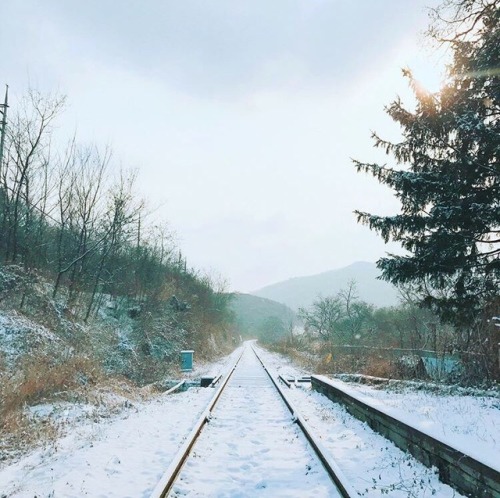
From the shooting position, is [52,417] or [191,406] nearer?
[52,417]

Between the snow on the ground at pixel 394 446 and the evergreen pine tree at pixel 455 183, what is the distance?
10.8ft

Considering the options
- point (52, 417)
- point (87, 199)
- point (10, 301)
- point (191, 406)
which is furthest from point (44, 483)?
point (87, 199)

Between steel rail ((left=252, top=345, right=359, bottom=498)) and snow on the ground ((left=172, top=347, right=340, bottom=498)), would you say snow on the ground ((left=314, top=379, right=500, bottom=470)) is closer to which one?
steel rail ((left=252, top=345, right=359, bottom=498))

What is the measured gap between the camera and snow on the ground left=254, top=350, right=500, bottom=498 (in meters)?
5.20

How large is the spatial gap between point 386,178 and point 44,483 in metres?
11.2

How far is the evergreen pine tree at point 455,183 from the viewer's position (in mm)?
11086

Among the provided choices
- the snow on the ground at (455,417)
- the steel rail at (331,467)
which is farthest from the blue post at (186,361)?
the steel rail at (331,467)

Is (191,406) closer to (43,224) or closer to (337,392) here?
(337,392)

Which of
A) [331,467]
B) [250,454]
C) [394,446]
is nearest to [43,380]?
[250,454]

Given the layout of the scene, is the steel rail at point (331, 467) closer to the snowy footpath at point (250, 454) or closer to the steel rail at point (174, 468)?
the snowy footpath at point (250, 454)

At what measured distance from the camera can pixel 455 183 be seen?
11.5m

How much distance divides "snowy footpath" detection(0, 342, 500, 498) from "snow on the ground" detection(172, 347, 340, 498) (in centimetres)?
1

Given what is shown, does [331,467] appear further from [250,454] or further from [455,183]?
[455,183]

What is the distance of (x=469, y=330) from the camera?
11.7 metres
